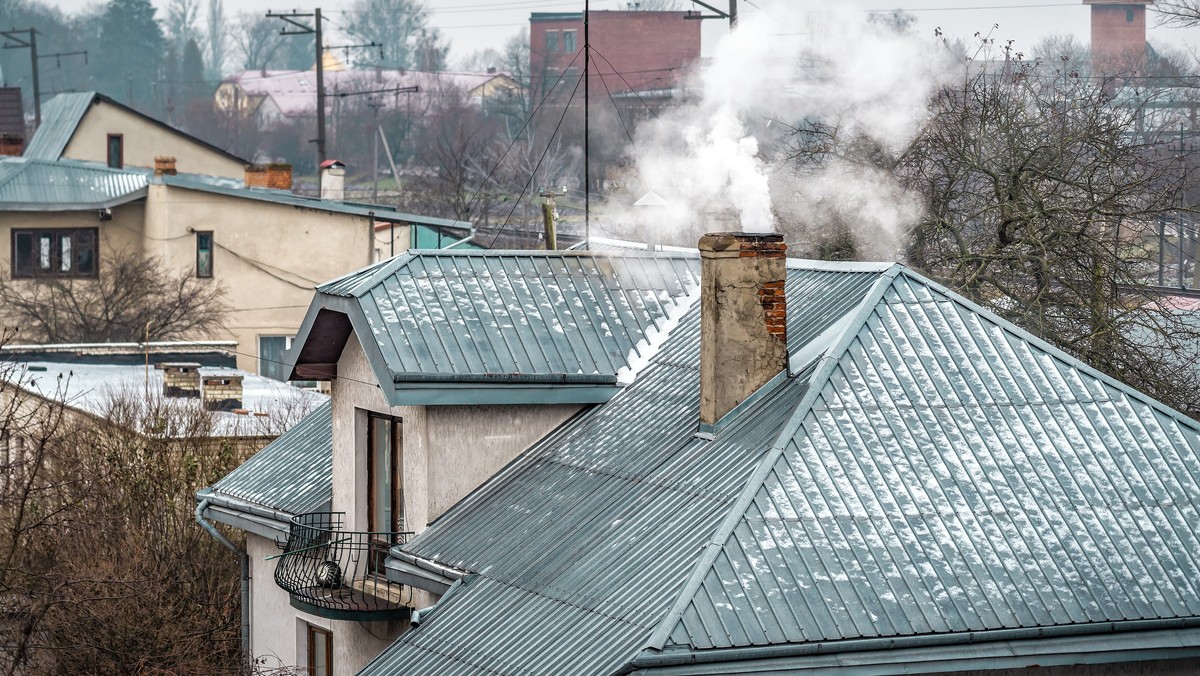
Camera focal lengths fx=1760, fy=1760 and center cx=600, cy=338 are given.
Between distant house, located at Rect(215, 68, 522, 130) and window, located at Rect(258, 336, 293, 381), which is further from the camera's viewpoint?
distant house, located at Rect(215, 68, 522, 130)

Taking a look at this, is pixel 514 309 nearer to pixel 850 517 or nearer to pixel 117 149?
pixel 850 517

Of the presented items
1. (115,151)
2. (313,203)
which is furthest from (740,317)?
(115,151)

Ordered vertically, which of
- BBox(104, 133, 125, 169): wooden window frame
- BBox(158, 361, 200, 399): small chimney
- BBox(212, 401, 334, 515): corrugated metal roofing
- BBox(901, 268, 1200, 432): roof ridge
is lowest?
BBox(158, 361, 200, 399): small chimney

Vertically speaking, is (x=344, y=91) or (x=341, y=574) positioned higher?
(x=344, y=91)

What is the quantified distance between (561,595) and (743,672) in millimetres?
1752

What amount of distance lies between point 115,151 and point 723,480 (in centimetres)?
4903

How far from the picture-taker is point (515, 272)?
1614 centimetres

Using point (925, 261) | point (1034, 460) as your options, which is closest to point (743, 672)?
point (1034, 460)

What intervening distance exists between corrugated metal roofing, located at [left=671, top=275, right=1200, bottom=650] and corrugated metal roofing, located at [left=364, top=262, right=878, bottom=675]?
0.40 meters

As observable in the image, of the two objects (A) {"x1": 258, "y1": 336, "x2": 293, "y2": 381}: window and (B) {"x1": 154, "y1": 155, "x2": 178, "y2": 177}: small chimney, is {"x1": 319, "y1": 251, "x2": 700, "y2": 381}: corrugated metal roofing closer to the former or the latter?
(A) {"x1": 258, "y1": 336, "x2": 293, "y2": 381}: window

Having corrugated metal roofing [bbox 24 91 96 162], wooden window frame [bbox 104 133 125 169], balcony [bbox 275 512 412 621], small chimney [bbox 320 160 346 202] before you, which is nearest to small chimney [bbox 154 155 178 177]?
small chimney [bbox 320 160 346 202]

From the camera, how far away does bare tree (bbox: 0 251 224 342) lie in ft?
151

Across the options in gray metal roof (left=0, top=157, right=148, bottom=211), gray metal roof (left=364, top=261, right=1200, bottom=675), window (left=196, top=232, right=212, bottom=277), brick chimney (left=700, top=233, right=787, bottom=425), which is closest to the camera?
gray metal roof (left=364, top=261, right=1200, bottom=675)

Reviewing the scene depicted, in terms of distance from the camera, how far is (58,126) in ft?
190
